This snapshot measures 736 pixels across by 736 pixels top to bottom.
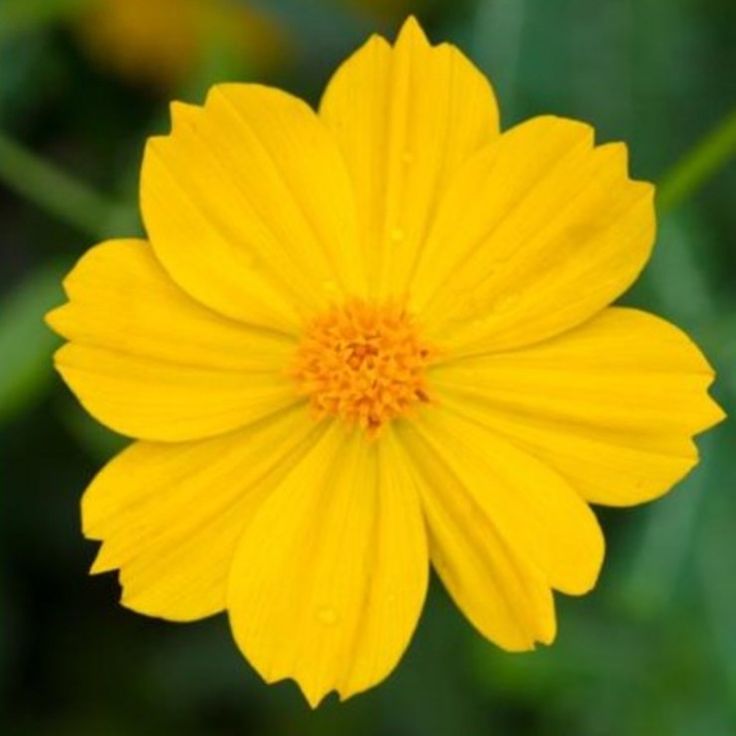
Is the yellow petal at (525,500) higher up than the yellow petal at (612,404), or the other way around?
the yellow petal at (612,404)

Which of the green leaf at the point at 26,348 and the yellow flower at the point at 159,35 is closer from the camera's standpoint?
the green leaf at the point at 26,348

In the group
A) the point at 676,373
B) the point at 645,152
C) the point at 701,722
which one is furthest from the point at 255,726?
the point at 676,373

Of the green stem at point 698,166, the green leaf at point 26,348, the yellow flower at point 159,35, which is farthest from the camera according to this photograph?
the yellow flower at point 159,35

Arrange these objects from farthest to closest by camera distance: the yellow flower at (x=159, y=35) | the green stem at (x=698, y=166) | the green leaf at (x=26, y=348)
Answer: the yellow flower at (x=159, y=35) → the green leaf at (x=26, y=348) → the green stem at (x=698, y=166)

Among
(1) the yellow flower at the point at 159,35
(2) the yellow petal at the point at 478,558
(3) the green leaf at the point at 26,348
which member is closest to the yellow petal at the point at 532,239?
(2) the yellow petal at the point at 478,558

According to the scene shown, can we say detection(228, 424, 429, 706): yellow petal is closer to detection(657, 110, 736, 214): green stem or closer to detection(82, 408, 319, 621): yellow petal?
detection(82, 408, 319, 621): yellow petal

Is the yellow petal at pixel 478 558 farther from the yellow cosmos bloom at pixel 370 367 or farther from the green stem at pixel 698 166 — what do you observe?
the green stem at pixel 698 166

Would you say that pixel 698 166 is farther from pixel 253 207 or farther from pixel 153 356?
pixel 153 356
